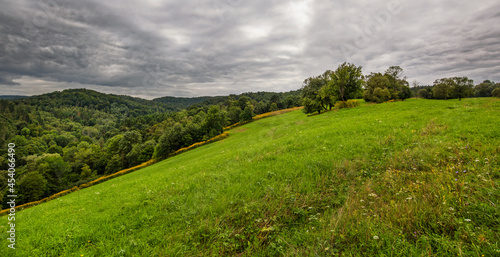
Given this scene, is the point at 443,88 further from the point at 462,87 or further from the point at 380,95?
the point at 380,95

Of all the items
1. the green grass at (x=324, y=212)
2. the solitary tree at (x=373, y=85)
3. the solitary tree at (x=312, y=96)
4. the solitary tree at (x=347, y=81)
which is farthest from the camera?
the solitary tree at (x=373, y=85)

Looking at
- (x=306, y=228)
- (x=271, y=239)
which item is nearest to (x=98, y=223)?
(x=271, y=239)

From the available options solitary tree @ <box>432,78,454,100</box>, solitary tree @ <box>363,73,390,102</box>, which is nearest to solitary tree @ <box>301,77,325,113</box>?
solitary tree @ <box>363,73,390,102</box>

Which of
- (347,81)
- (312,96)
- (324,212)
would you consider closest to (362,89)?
(347,81)

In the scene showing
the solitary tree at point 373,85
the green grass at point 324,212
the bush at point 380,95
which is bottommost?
the green grass at point 324,212

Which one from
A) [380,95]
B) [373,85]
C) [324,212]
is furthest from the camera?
[373,85]

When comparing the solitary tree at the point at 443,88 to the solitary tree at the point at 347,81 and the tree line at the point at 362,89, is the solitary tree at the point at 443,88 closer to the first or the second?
the tree line at the point at 362,89

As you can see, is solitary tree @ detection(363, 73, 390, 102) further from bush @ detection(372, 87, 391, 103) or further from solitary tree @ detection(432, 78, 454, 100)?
solitary tree @ detection(432, 78, 454, 100)

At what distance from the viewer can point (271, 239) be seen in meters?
4.52

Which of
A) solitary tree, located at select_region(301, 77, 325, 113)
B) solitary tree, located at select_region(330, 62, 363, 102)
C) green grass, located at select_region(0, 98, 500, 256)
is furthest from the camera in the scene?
solitary tree, located at select_region(301, 77, 325, 113)

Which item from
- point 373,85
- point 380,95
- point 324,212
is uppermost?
point 373,85

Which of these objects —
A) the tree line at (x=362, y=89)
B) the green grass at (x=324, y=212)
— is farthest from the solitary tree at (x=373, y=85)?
the green grass at (x=324, y=212)

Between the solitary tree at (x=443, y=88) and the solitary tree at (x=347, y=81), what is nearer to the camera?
the solitary tree at (x=347, y=81)

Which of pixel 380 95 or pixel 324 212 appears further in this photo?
pixel 380 95
